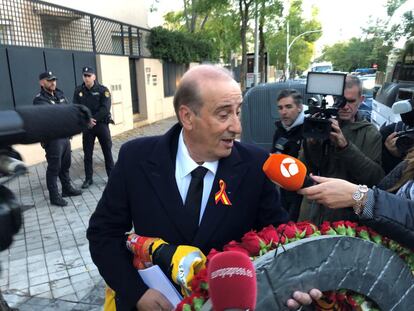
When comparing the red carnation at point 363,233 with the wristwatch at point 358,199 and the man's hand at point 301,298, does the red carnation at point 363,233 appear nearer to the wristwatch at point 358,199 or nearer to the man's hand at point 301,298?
the wristwatch at point 358,199

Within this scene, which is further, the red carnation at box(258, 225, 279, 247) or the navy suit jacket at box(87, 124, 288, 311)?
the navy suit jacket at box(87, 124, 288, 311)

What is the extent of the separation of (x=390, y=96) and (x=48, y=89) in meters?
5.29

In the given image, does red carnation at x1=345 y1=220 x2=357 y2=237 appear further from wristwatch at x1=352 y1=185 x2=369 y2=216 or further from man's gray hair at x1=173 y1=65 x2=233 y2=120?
man's gray hair at x1=173 y1=65 x2=233 y2=120

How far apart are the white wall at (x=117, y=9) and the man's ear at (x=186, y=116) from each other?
12703 millimetres

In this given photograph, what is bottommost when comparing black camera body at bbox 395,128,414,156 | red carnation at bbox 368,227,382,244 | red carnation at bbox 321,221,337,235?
red carnation at bbox 368,227,382,244

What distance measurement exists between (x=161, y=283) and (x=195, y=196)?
0.39 metres

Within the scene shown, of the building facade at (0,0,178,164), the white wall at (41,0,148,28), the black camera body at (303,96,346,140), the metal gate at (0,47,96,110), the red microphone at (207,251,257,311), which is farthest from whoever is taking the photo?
the white wall at (41,0,148,28)

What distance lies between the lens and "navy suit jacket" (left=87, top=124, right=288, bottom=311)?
1.77 metres

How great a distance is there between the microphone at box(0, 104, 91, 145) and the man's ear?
89 cm

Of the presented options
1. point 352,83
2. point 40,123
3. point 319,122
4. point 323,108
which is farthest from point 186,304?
point 352,83

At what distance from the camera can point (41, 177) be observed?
7.52 m

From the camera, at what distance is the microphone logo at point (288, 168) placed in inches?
57.2

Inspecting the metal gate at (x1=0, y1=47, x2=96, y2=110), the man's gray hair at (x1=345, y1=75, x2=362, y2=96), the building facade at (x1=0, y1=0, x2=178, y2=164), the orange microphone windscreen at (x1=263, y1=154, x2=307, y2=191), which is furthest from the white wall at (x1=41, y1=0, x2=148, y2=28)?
the orange microphone windscreen at (x1=263, y1=154, x2=307, y2=191)

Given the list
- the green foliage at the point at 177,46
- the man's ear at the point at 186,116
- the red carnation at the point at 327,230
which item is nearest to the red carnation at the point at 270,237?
the red carnation at the point at 327,230
